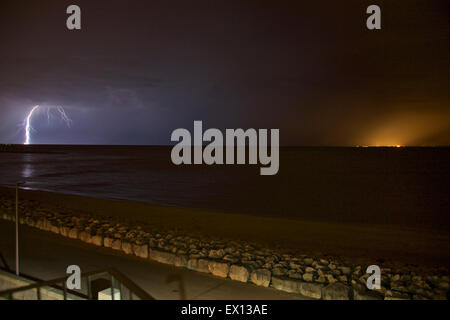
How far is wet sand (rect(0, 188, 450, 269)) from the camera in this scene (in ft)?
33.2

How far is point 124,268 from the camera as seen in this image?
22.3ft

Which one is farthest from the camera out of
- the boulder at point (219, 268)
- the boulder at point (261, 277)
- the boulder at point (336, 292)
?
the boulder at point (219, 268)

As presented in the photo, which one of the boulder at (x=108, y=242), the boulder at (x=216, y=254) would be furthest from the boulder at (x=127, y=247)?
the boulder at (x=216, y=254)

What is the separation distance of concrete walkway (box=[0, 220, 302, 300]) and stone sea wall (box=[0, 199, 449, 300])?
188 millimetres

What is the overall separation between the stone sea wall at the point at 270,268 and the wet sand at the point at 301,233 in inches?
70.7

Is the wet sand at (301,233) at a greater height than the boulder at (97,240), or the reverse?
the boulder at (97,240)

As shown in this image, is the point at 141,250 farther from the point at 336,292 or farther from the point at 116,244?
the point at 336,292

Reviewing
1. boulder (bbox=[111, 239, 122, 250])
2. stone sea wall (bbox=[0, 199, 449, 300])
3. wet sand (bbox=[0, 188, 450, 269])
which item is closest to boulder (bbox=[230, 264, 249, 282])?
stone sea wall (bbox=[0, 199, 449, 300])

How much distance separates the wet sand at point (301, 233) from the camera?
1012 cm

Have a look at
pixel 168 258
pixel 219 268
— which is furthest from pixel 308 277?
pixel 168 258

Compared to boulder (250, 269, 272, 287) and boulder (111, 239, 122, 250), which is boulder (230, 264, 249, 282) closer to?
boulder (250, 269, 272, 287)

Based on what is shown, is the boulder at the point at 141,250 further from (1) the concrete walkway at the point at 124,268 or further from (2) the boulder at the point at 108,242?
(2) the boulder at the point at 108,242

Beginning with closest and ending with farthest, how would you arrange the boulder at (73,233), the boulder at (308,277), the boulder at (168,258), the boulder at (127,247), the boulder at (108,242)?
the boulder at (308,277) < the boulder at (168,258) < the boulder at (127,247) < the boulder at (108,242) < the boulder at (73,233)
